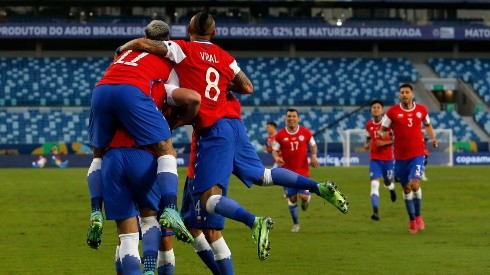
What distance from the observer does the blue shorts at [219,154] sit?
9633mm

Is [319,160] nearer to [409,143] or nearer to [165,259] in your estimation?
[409,143]

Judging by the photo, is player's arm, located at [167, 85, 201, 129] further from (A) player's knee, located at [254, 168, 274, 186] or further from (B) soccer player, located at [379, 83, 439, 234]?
(B) soccer player, located at [379, 83, 439, 234]

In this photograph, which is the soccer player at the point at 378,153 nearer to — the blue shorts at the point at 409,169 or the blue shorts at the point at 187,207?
the blue shorts at the point at 409,169

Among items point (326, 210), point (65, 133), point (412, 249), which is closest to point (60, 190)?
point (326, 210)

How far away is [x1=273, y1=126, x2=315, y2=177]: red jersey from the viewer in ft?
62.3

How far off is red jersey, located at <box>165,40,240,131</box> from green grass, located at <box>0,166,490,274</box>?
9.84ft

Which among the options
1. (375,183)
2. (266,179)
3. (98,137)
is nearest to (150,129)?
(98,137)

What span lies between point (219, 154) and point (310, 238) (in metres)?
7.10

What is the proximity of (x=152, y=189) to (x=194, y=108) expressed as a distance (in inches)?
32.2

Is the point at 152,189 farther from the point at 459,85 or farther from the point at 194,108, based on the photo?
the point at 459,85

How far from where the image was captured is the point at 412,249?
47.7 feet

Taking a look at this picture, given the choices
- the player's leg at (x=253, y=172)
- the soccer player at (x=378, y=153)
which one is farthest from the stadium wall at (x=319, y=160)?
the player's leg at (x=253, y=172)

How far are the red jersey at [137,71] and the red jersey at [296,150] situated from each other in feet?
33.4

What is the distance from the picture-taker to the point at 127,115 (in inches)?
327
